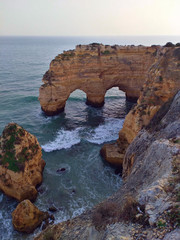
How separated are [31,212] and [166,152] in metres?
10.3

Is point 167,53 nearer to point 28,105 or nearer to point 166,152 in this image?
point 166,152

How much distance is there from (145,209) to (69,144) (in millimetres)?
19546

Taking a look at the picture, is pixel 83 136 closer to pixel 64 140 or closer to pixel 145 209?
pixel 64 140

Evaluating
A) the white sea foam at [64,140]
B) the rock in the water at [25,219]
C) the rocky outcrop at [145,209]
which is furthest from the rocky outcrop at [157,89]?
the rock in the water at [25,219]

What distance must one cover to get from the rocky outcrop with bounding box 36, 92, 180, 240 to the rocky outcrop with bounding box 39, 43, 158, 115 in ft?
81.3

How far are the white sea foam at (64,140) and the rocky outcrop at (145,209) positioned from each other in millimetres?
16151

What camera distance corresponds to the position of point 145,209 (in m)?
5.73

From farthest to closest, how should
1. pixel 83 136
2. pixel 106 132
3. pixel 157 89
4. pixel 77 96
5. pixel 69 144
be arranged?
pixel 77 96, pixel 106 132, pixel 83 136, pixel 69 144, pixel 157 89

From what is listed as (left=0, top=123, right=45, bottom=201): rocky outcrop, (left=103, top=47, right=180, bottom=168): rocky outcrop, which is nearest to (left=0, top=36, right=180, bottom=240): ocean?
(left=0, top=123, right=45, bottom=201): rocky outcrop

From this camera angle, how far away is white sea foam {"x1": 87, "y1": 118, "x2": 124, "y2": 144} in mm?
26141

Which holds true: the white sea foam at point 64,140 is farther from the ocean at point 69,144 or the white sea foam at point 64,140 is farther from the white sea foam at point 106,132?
the white sea foam at point 106,132

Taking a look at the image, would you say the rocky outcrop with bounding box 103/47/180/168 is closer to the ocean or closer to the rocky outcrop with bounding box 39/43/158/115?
the ocean

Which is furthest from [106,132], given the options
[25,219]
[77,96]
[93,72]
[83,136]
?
[77,96]

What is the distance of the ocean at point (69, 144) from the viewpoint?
636 inches
